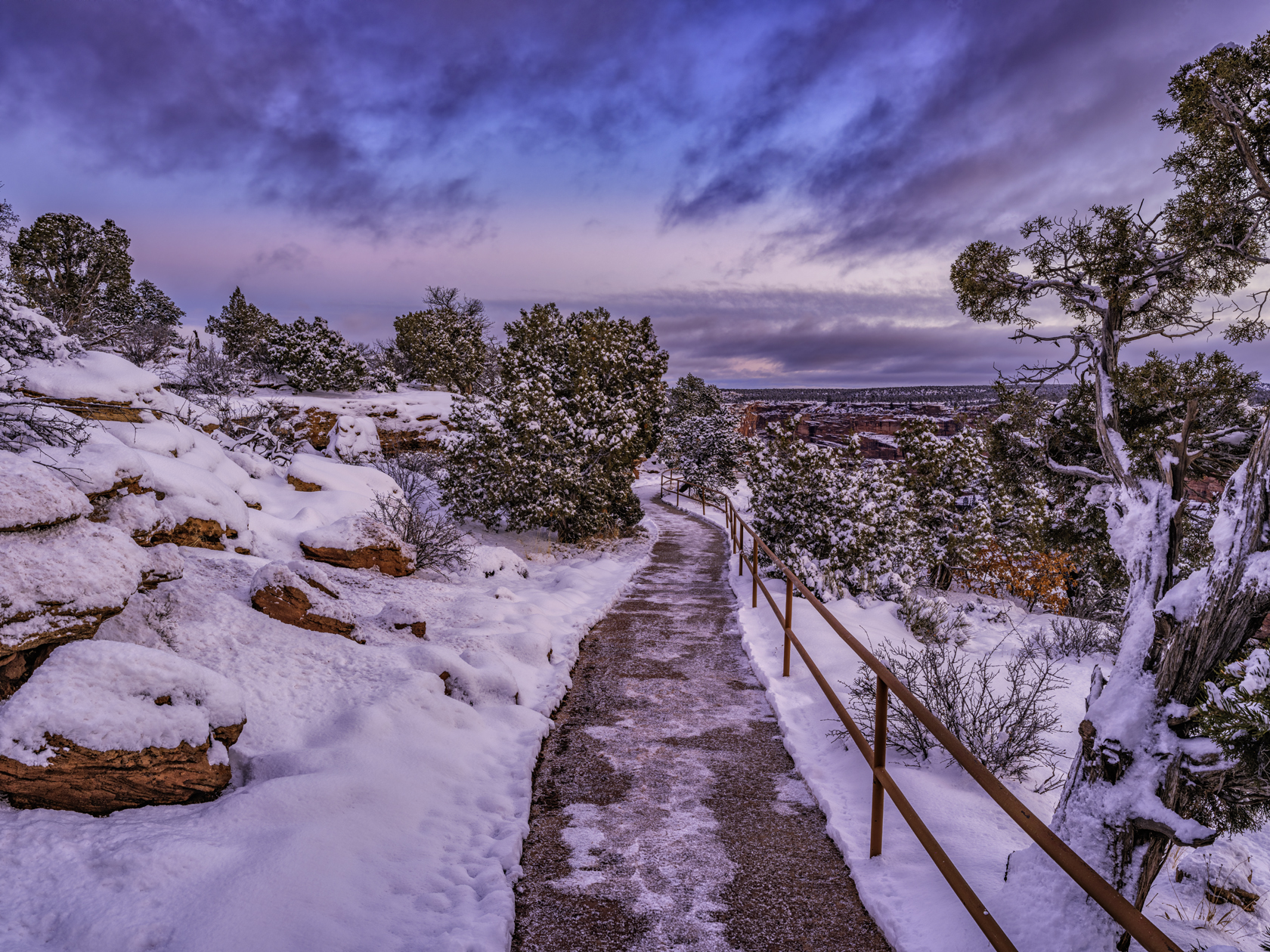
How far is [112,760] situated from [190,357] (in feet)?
110

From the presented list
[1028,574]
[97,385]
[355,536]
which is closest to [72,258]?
[97,385]

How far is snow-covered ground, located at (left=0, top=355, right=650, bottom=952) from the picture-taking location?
7.51 feet

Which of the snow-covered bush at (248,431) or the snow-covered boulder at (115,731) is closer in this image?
the snow-covered boulder at (115,731)

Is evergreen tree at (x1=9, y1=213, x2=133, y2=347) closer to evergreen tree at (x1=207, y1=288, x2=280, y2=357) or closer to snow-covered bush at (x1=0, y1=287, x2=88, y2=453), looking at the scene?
evergreen tree at (x1=207, y1=288, x2=280, y2=357)

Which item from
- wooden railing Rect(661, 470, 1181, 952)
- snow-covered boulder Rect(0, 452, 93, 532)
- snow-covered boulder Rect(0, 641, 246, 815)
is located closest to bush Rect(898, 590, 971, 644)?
wooden railing Rect(661, 470, 1181, 952)

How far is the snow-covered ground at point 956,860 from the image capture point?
2328 millimetres

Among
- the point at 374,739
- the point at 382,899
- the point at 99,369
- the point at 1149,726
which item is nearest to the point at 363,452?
the point at 99,369

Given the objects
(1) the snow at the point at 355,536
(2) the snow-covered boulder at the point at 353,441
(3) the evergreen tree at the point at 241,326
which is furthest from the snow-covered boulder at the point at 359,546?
(3) the evergreen tree at the point at 241,326

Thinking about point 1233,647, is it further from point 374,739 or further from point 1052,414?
point 1052,414

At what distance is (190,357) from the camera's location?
1130 inches

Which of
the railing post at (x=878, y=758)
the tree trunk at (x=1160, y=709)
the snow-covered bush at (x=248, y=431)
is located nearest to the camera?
the tree trunk at (x=1160, y=709)

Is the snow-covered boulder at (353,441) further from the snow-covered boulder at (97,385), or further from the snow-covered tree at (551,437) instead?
the snow-covered boulder at (97,385)

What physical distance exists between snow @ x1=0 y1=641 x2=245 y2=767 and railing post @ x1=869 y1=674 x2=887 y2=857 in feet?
11.5

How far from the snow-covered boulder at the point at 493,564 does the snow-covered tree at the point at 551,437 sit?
112 inches
